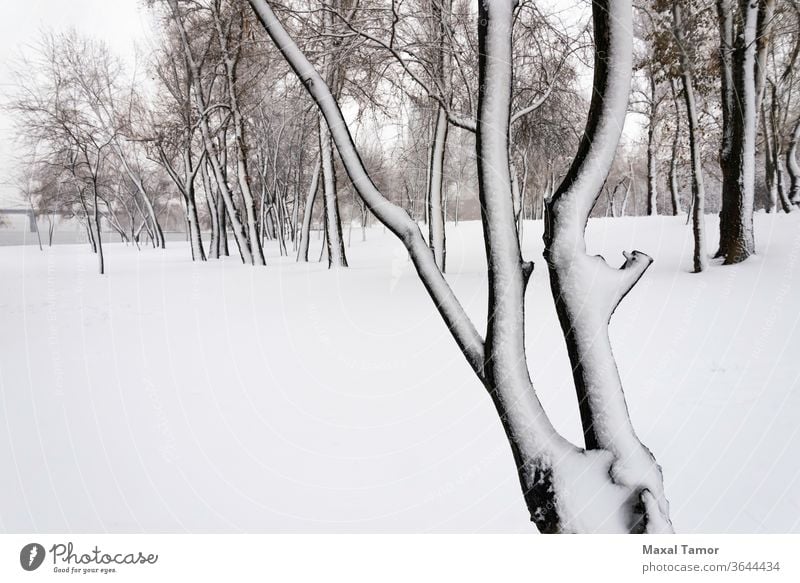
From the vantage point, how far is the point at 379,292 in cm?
331

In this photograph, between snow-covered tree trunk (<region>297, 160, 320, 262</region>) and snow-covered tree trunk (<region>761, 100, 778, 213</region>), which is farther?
snow-covered tree trunk (<region>297, 160, 320, 262</region>)

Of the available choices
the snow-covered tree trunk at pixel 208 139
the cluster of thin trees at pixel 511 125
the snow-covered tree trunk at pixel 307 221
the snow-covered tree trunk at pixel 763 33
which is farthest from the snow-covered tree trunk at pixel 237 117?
the snow-covered tree trunk at pixel 763 33

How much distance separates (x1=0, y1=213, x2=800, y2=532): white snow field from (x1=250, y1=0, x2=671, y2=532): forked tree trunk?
300 mm

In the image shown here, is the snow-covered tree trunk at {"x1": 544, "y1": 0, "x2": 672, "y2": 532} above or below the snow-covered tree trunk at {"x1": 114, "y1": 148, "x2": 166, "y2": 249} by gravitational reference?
below

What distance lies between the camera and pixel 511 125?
306 centimetres

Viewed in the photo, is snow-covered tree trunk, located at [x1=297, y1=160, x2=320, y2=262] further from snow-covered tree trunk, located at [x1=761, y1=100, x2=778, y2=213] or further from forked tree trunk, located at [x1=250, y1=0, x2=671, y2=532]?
snow-covered tree trunk, located at [x1=761, y1=100, x2=778, y2=213]

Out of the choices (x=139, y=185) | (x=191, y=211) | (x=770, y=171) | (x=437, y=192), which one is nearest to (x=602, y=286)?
(x=437, y=192)

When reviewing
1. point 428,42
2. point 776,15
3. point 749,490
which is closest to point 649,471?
point 749,490

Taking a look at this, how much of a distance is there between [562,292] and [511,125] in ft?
6.83

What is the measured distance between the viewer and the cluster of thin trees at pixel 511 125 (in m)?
1.38

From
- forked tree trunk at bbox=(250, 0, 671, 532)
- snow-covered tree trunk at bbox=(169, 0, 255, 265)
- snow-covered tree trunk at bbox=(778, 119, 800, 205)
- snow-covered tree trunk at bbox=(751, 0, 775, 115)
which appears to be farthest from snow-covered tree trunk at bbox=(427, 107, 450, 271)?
snow-covered tree trunk at bbox=(778, 119, 800, 205)
